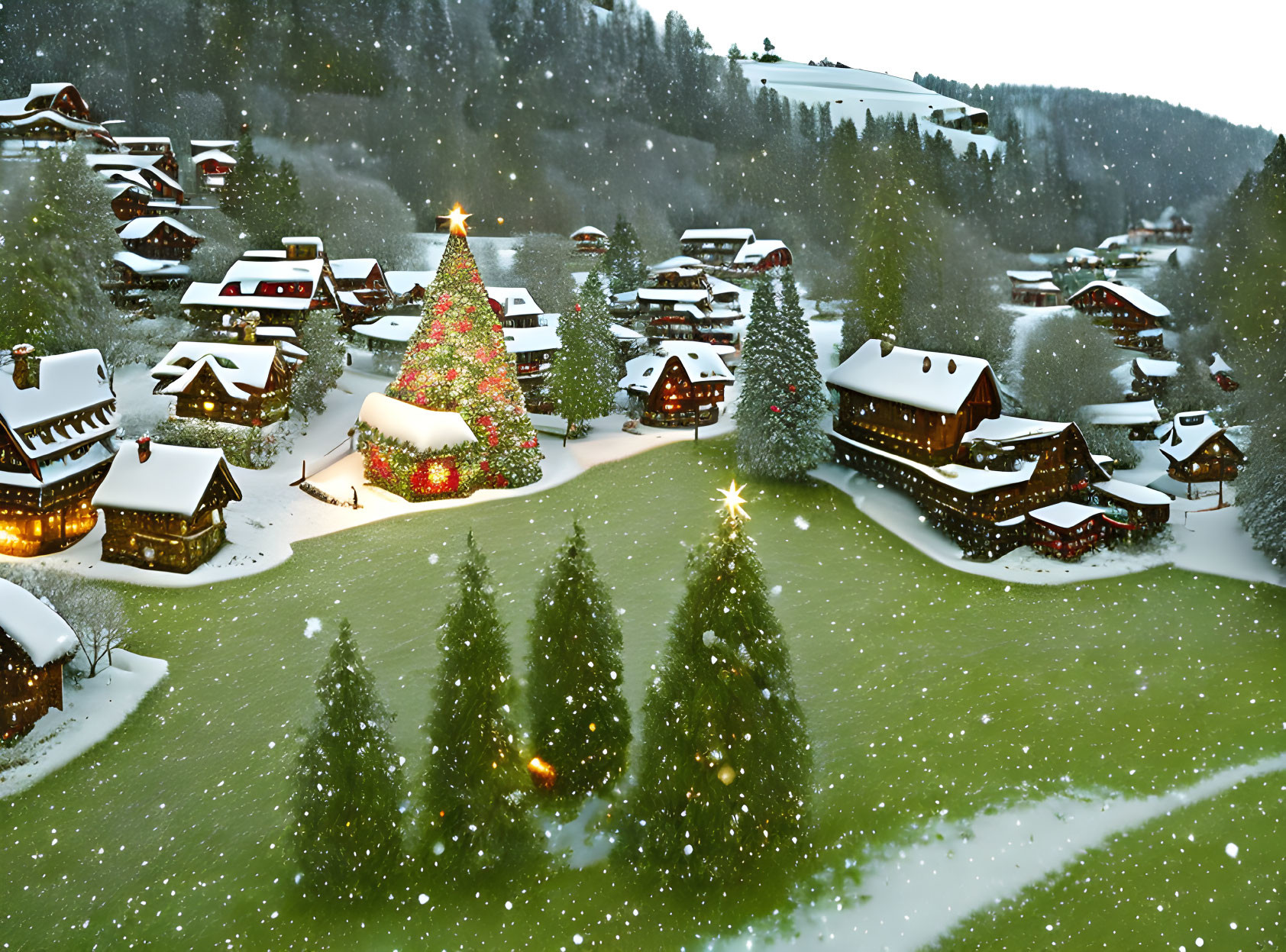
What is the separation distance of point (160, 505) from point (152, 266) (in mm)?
32259

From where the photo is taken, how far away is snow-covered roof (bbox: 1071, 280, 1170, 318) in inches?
2152

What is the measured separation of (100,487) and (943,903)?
2911 centimetres

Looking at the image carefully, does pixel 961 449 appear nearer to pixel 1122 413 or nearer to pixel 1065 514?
pixel 1065 514

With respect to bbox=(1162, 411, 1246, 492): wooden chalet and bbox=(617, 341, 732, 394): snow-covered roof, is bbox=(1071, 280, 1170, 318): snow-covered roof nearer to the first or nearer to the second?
bbox=(1162, 411, 1246, 492): wooden chalet

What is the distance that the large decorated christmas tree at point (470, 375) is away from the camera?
38.3 meters

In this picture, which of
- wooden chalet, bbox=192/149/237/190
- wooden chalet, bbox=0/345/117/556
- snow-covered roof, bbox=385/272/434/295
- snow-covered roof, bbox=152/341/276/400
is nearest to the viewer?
wooden chalet, bbox=0/345/117/556

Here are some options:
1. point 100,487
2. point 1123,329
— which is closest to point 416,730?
point 100,487

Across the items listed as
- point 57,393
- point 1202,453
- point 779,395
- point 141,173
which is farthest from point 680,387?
point 141,173

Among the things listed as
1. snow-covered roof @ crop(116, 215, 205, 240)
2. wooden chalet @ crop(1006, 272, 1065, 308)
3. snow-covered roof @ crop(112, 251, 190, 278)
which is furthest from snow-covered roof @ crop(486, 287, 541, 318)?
wooden chalet @ crop(1006, 272, 1065, 308)

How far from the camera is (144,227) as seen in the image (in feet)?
180

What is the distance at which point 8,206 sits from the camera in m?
40.9

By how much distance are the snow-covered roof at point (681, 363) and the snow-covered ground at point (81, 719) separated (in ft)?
95.0

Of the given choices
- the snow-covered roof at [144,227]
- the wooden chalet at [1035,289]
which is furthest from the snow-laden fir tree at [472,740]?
the wooden chalet at [1035,289]

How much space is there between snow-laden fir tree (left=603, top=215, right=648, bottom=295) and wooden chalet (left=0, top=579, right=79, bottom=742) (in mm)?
47208
